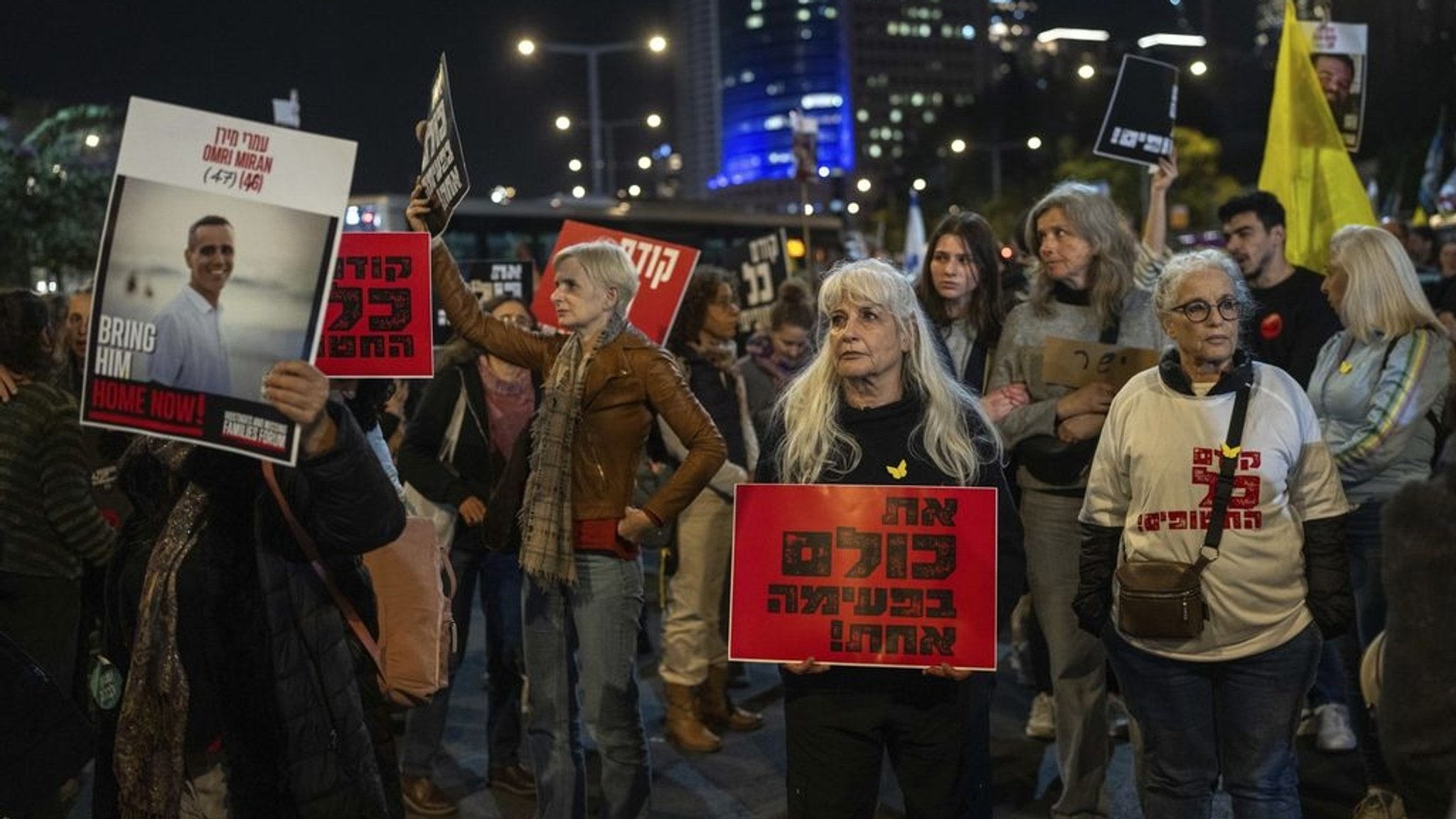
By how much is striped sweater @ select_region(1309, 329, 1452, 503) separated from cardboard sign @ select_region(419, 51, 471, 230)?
11.2 feet

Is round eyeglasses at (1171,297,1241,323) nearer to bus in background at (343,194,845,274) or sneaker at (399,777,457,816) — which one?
sneaker at (399,777,457,816)

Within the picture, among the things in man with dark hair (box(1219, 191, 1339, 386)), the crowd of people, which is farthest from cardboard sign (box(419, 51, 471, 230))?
man with dark hair (box(1219, 191, 1339, 386))

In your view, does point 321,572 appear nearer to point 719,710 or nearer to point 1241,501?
point 1241,501

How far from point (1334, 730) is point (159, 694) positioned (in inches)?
209

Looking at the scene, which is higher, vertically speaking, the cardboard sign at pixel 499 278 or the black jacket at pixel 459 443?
the cardboard sign at pixel 499 278

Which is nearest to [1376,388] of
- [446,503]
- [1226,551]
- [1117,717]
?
[1226,551]

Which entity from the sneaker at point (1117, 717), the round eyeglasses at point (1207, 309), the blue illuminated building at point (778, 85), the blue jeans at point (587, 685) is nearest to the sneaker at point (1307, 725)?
the sneaker at point (1117, 717)

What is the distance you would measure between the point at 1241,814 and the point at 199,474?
3.00 m

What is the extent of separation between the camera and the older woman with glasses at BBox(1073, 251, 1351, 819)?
13.6 ft

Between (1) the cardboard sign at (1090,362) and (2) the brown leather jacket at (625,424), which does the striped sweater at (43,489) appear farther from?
(1) the cardboard sign at (1090,362)

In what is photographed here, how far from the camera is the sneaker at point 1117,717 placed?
6.94 m

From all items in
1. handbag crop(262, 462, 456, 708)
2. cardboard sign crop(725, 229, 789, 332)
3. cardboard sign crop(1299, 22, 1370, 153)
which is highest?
cardboard sign crop(1299, 22, 1370, 153)

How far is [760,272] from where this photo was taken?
12.7m

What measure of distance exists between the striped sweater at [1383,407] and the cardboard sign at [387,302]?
3.46 metres
